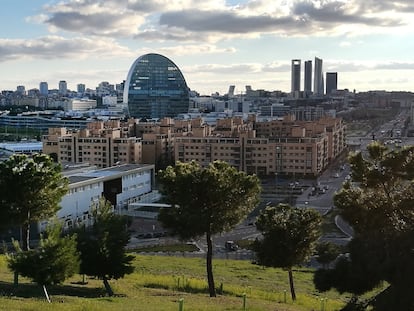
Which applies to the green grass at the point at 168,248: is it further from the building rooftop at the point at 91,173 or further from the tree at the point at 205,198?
the tree at the point at 205,198

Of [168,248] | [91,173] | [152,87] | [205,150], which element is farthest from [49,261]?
[152,87]

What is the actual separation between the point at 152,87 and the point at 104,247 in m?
72.8

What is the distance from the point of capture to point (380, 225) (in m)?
7.25

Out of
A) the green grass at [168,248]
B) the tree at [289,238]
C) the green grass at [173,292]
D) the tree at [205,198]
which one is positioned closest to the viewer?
the green grass at [173,292]

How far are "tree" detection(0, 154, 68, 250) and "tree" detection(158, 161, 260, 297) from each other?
6.42 ft

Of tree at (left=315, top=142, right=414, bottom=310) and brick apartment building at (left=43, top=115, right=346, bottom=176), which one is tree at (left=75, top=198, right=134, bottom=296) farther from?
brick apartment building at (left=43, top=115, right=346, bottom=176)

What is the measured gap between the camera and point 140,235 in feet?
85.8

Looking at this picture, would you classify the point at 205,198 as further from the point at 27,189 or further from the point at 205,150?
the point at 205,150

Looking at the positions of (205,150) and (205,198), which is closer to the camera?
(205,198)

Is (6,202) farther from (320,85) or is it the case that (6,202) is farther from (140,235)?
(320,85)

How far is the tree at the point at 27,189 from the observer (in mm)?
10648

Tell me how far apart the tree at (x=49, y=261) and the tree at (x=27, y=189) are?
2.43m

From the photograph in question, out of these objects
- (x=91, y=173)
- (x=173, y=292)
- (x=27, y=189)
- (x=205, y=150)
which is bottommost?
(x=173, y=292)

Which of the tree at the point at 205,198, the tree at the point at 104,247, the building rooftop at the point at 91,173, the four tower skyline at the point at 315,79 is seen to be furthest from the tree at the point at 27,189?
the four tower skyline at the point at 315,79
